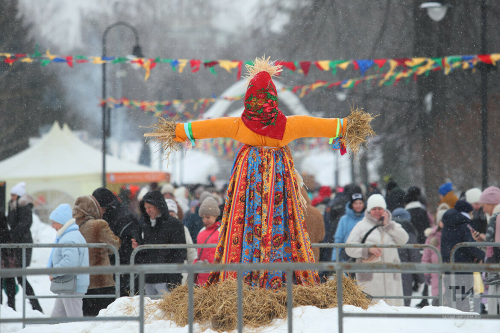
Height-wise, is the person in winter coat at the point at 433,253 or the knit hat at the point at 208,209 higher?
the knit hat at the point at 208,209

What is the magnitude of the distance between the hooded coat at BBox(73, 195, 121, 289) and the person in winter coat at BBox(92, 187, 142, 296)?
0.32 meters

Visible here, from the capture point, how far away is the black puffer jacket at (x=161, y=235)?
6.86m

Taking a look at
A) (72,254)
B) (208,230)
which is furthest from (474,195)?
(72,254)

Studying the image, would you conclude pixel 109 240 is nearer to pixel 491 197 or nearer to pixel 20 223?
pixel 20 223

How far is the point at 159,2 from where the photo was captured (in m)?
38.2

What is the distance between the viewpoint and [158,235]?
693 cm

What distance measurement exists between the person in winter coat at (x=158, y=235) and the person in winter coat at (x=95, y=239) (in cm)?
35

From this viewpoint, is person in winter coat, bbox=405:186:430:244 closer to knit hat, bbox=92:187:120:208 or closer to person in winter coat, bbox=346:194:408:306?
person in winter coat, bbox=346:194:408:306

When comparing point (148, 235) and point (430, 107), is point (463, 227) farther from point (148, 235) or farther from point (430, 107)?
point (430, 107)

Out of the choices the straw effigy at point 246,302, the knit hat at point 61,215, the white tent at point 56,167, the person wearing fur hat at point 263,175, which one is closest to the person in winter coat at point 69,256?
the knit hat at point 61,215

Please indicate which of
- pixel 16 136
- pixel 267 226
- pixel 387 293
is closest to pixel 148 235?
pixel 267 226

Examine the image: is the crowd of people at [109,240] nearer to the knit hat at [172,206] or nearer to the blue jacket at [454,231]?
the knit hat at [172,206]

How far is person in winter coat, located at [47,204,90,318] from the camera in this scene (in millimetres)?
6383

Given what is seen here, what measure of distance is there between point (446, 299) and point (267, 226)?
3.27 m
